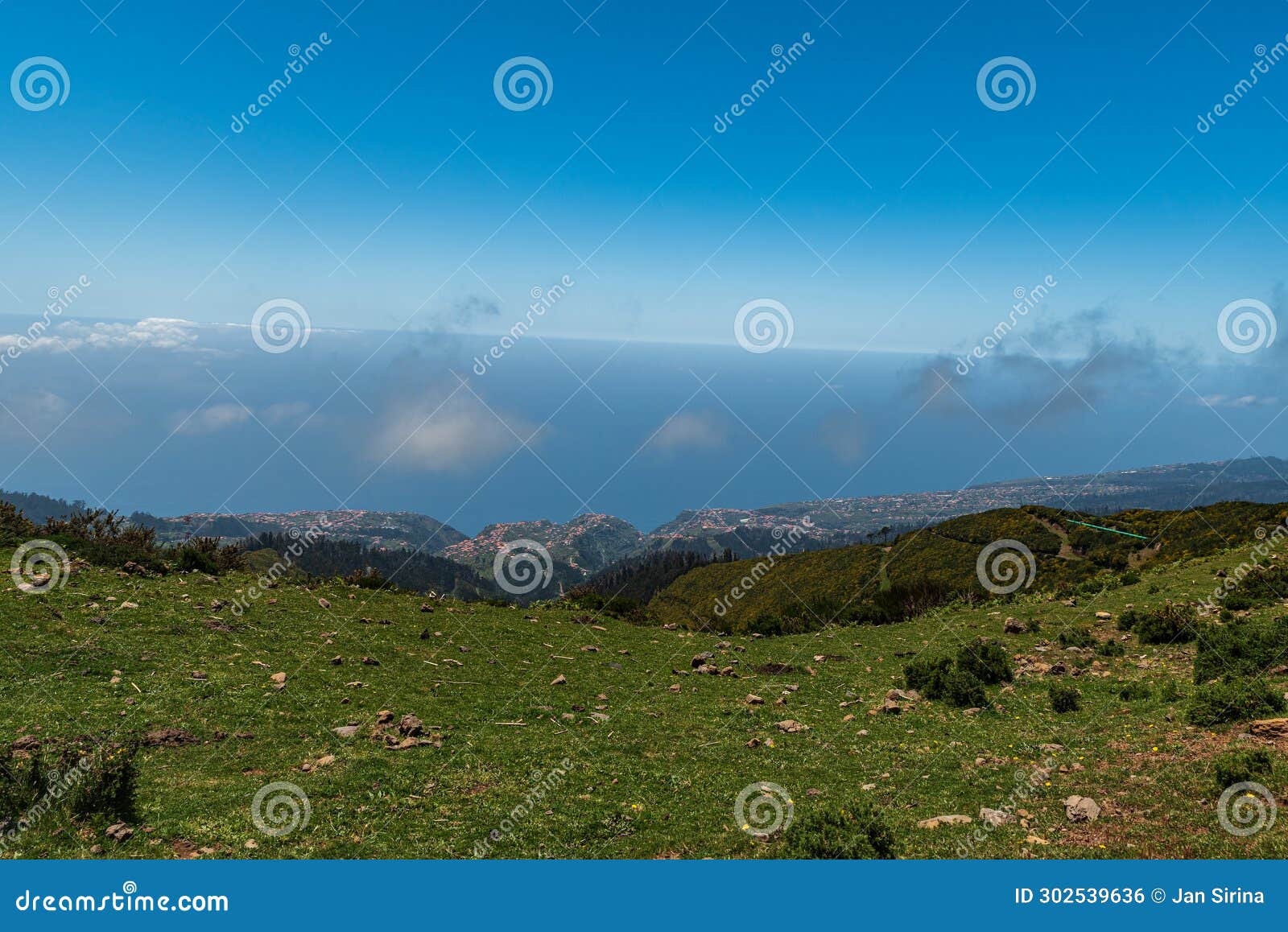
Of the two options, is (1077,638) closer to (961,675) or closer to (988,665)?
(988,665)

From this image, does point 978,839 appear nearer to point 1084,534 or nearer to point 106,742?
point 106,742

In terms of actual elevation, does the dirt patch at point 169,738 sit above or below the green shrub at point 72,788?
above

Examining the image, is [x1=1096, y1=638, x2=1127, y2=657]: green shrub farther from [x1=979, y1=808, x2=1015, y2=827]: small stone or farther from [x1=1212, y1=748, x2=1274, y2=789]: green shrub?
[x1=979, y1=808, x2=1015, y2=827]: small stone

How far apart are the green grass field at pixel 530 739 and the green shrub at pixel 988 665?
43 cm

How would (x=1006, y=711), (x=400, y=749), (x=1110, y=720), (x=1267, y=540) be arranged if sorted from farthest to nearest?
(x=1267, y=540) < (x=1006, y=711) < (x=1110, y=720) < (x=400, y=749)

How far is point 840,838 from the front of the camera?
8242mm

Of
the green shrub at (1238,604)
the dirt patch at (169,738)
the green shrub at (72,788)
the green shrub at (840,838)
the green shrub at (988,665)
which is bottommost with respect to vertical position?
the green shrub at (72,788)

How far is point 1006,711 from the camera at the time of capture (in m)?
15.7

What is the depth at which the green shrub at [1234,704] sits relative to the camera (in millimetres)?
12508

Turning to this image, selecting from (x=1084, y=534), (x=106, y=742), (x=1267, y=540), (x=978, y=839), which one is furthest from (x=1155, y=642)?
(x=1084, y=534)

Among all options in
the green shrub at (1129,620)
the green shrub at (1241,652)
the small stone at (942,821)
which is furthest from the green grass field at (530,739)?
the green shrub at (1241,652)

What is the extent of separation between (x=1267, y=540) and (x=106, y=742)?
44.7 meters

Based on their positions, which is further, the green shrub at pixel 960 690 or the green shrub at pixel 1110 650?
the green shrub at pixel 1110 650

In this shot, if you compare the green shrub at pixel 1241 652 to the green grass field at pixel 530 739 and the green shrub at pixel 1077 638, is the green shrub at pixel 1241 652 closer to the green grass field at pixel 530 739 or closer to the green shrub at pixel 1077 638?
the green grass field at pixel 530 739
